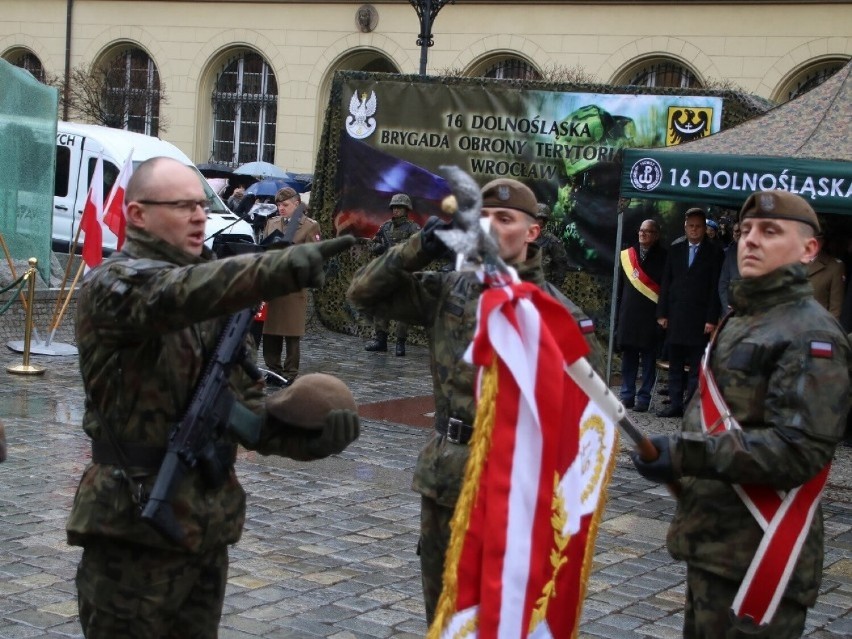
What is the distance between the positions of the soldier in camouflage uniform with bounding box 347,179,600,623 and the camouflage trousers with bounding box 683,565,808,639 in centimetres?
89

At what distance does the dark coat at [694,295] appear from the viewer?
1162cm

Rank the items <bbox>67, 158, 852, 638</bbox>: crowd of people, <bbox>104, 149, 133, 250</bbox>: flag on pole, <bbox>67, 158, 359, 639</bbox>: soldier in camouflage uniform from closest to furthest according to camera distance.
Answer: <bbox>67, 158, 852, 638</bbox>: crowd of people
<bbox>67, 158, 359, 639</bbox>: soldier in camouflage uniform
<bbox>104, 149, 133, 250</bbox>: flag on pole

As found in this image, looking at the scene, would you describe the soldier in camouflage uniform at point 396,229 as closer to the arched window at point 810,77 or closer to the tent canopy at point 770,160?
the tent canopy at point 770,160

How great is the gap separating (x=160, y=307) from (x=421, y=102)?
12768 millimetres

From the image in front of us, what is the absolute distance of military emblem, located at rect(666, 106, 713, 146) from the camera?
14.0m

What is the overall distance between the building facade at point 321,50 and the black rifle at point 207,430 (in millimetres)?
22432

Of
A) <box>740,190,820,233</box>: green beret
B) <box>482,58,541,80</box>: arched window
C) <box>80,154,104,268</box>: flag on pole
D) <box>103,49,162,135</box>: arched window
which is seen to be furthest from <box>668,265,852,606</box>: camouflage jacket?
<box>103,49,162,135</box>: arched window

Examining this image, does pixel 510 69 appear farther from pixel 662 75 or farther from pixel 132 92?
pixel 132 92

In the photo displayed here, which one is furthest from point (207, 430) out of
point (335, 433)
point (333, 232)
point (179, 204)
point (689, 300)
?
point (333, 232)

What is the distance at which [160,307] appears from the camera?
11.3ft

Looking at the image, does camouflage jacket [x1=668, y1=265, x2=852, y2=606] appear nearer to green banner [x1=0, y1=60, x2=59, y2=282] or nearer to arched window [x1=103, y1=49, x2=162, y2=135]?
green banner [x1=0, y1=60, x2=59, y2=282]

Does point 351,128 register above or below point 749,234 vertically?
above

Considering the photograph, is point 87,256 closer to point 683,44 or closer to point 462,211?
point 462,211

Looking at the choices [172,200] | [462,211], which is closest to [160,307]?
[172,200]
